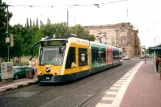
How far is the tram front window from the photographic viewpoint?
55.7ft

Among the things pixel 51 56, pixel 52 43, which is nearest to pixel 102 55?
pixel 52 43

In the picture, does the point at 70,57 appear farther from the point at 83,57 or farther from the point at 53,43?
the point at 83,57

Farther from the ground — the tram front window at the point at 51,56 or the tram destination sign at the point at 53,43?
the tram destination sign at the point at 53,43

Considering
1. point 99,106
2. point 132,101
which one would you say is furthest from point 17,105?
point 132,101

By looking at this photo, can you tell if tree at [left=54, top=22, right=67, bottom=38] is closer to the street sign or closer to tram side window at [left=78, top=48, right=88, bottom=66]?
tram side window at [left=78, top=48, right=88, bottom=66]

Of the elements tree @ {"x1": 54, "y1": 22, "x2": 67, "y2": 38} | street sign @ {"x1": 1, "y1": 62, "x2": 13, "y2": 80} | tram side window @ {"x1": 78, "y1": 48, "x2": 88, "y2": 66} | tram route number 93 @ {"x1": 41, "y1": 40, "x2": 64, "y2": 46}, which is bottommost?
street sign @ {"x1": 1, "y1": 62, "x2": 13, "y2": 80}

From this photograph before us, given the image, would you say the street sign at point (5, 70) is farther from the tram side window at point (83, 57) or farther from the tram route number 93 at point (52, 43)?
the tram side window at point (83, 57)

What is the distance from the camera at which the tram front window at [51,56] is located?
17.0m

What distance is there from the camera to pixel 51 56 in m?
17.2

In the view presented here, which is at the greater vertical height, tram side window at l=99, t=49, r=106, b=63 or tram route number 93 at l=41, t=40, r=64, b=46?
tram route number 93 at l=41, t=40, r=64, b=46

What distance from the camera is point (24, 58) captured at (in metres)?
90.7

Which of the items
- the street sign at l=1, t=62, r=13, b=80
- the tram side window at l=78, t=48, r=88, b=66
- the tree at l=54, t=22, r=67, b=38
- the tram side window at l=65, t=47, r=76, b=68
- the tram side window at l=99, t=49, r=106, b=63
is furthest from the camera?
the tree at l=54, t=22, r=67, b=38

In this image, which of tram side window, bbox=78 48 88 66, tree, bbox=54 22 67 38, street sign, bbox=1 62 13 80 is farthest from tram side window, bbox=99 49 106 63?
tree, bbox=54 22 67 38

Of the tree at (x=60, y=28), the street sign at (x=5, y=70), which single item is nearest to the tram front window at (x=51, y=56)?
the street sign at (x=5, y=70)
